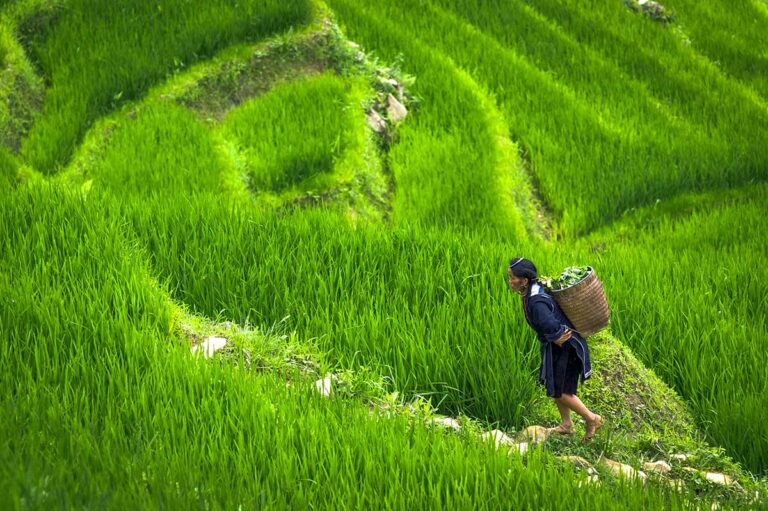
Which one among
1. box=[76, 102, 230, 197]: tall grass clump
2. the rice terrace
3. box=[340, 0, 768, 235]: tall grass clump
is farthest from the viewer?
box=[340, 0, 768, 235]: tall grass clump

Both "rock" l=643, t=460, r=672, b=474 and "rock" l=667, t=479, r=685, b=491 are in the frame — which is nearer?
"rock" l=667, t=479, r=685, b=491

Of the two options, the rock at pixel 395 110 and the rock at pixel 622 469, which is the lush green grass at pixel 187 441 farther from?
the rock at pixel 395 110

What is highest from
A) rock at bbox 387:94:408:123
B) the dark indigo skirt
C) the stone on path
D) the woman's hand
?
the woman's hand

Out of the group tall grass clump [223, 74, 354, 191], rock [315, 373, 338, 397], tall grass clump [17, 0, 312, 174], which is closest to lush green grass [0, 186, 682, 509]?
rock [315, 373, 338, 397]

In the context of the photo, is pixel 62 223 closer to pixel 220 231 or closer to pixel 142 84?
pixel 220 231

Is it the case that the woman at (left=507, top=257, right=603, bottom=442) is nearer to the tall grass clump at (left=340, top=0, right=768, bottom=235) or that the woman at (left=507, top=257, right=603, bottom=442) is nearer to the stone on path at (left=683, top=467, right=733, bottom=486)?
the stone on path at (left=683, top=467, right=733, bottom=486)

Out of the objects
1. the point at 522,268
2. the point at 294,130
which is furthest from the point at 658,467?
the point at 294,130

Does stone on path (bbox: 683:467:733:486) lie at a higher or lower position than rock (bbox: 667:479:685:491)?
lower
